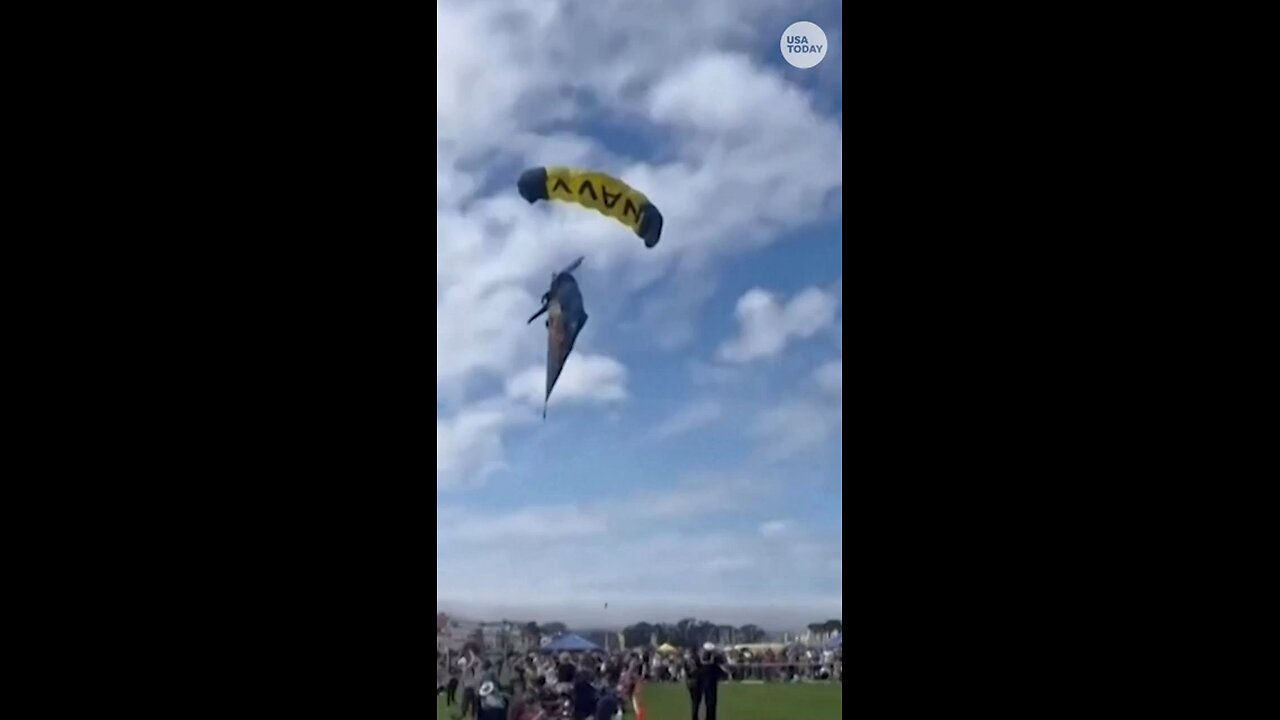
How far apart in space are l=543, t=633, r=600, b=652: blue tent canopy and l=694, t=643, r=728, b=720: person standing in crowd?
250mm

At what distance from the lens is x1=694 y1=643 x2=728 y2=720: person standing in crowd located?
2930 millimetres

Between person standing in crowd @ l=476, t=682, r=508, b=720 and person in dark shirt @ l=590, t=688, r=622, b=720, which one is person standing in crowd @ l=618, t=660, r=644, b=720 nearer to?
person in dark shirt @ l=590, t=688, r=622, b=720

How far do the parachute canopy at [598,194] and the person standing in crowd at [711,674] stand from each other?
956 millimetres

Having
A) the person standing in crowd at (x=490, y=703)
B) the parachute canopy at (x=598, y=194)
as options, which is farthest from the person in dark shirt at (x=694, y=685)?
the parachute canopy at (x=598, y=194)

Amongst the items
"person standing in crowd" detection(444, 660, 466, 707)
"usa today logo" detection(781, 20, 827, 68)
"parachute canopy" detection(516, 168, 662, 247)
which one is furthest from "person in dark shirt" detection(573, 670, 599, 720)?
"usa today logo" detection(781, 20, 827, 68)

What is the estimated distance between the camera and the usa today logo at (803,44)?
285 centimetres

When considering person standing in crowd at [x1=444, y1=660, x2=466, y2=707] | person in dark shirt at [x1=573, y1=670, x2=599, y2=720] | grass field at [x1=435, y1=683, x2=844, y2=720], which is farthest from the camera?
person in dark shirt at [x1=573, y1=670, x2=599, y2=720]

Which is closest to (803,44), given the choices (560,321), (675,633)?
(560,321)

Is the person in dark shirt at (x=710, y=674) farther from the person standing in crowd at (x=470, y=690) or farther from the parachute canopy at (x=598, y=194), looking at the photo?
the parachute canopy at (x=598, y=194)
